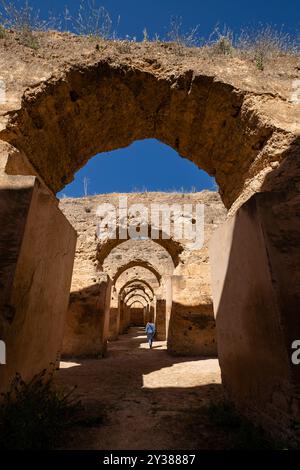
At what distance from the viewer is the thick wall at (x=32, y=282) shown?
2111mm

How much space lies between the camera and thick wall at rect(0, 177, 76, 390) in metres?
2.11

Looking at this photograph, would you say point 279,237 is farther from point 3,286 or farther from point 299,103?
point 299,103

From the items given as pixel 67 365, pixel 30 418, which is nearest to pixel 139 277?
pixel 67 365

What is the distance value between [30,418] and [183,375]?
374cm

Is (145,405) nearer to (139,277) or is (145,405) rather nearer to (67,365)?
(67,365)

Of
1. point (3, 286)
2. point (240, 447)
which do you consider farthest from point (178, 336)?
point (3, 286)

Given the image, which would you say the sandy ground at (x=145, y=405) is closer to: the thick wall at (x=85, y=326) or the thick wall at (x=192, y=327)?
the thick wall at (x=85, y=326)

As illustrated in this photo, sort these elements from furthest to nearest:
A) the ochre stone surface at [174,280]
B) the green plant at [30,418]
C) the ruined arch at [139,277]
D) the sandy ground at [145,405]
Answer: the ruined arch at [139,277], the ochre stone surface at [174,280], the sandy ground at [145,405], the green plant at [30,418]

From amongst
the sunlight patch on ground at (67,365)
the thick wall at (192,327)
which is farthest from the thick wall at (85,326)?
the thick wall at (192,327)

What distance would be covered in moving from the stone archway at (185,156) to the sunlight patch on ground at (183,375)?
5.21ft

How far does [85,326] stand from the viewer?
758 cm

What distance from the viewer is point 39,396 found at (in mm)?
2396
